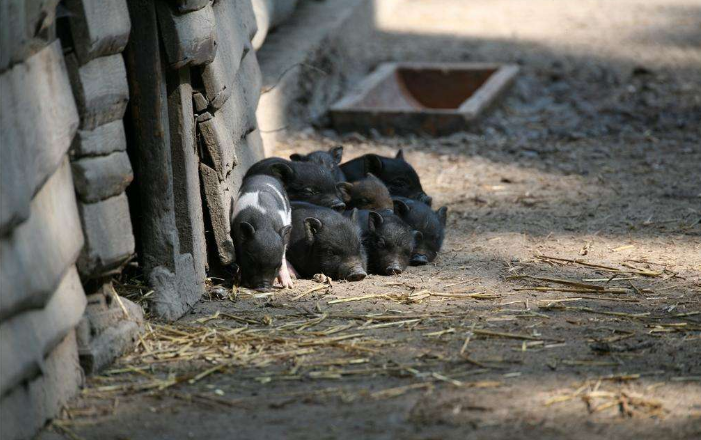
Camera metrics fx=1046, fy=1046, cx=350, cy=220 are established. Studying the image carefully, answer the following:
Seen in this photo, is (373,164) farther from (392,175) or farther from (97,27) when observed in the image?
(97,27)

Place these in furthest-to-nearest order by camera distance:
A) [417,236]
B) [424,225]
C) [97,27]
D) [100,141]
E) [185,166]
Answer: [424,225]
[417,236]
[185,166]
[100,141]
[97,27]

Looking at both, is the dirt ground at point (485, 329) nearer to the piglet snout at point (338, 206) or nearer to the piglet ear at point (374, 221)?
the piglet ear at point (374, 221)

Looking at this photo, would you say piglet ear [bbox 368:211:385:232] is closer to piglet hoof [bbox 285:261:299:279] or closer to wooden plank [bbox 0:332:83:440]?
piglet hoof [bbox 285:261:299:279]

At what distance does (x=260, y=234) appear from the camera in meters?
5.22

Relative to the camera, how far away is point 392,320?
4.73m

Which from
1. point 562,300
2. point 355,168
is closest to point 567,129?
point 355,168

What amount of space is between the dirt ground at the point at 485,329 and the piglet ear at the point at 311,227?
1.09 ft

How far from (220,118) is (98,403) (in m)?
1.93

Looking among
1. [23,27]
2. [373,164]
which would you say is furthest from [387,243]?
[23,27]

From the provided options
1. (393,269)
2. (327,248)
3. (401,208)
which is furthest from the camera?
(401,208)

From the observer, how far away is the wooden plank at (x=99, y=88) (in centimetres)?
393

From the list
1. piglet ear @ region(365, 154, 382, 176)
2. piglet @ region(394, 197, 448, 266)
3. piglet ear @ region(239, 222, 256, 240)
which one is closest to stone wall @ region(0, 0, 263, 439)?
piglet ear @ region(239, 222, 256, 240)

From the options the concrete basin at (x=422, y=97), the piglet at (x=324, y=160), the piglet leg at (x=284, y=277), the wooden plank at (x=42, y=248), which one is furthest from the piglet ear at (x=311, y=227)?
the concrete basin at (x=422, y=97)

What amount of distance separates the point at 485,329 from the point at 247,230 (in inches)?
52.5
